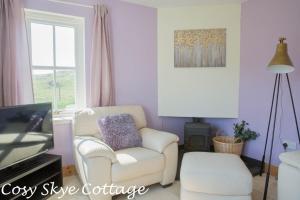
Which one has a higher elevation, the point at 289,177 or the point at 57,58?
the point at 57,58

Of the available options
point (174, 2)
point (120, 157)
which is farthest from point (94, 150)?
point (174, 2)

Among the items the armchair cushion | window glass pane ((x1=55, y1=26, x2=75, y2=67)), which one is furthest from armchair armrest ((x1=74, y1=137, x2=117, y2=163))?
window glass pane ((x1=55, y1=26, x2=75, y2=67))

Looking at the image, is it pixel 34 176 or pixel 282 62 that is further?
pixel 282 62

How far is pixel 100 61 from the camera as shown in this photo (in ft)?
9.89

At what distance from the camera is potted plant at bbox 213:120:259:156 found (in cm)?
312

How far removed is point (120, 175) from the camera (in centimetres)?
218

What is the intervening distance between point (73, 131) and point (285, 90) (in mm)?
2493

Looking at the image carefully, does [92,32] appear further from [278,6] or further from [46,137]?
[278,6]

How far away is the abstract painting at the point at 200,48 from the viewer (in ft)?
10.9

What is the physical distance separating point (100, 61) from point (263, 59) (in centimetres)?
205

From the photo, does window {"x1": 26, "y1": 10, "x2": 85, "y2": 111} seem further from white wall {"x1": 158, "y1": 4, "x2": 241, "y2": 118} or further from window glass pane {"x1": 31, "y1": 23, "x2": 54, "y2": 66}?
white wall {"x1": 158, "y1": 4, "x2": 241, "y2": 118}

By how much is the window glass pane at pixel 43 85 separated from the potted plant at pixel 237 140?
227 cm

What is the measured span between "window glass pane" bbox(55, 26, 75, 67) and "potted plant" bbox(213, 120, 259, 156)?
222cm

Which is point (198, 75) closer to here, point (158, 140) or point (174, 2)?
point (174, 2)
